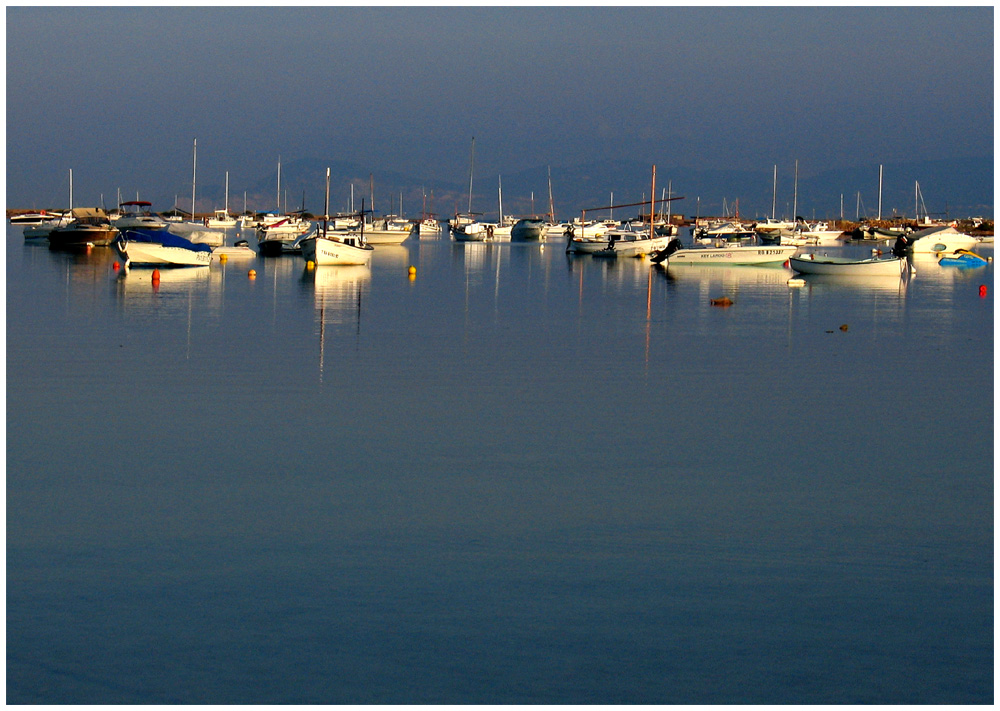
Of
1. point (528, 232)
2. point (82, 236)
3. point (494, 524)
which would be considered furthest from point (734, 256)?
point (494, 524)

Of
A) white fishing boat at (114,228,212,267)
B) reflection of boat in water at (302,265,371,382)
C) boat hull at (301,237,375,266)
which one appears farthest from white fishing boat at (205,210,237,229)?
reflection of boat in water at (302,265,371,382)

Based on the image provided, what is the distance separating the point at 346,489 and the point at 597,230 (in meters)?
87.3

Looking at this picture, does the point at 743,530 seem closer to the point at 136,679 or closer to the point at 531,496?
the point at 531,496

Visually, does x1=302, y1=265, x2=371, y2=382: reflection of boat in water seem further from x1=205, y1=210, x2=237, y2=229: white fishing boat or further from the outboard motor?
x1=205, y1=210, x2=237, y2=229: white fishing boat

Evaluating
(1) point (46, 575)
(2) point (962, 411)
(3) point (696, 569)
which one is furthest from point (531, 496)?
(2) point (962, 411)

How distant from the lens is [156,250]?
46062 millimetres

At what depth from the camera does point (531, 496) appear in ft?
36.7

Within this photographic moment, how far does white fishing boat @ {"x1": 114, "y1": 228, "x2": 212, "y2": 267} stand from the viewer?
4534cm

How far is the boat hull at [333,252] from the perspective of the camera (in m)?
48.3

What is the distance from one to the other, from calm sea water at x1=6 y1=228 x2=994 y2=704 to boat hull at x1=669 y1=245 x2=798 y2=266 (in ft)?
105

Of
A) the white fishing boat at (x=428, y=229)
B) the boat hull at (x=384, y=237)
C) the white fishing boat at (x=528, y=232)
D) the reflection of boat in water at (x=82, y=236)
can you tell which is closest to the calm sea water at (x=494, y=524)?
the reflection of boat in water at (x=82, y=236)

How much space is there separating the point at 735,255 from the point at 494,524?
151 feet

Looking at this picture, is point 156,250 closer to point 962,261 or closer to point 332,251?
point 332,251

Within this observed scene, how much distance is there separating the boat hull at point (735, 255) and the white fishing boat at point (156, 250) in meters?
20.4
